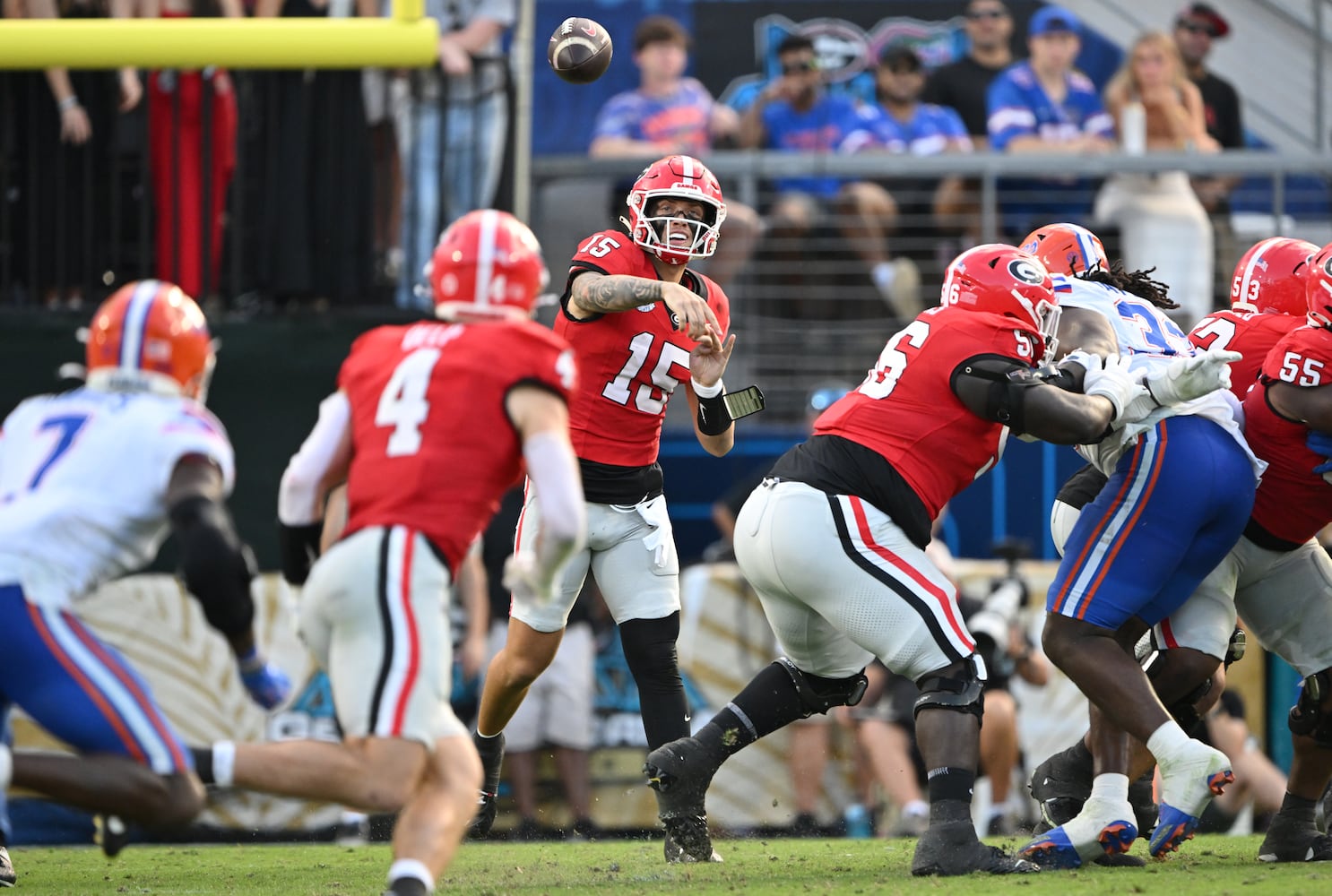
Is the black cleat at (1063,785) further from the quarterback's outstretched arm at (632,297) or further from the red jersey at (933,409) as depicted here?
the quarterback's outstretched arm at (632,297)

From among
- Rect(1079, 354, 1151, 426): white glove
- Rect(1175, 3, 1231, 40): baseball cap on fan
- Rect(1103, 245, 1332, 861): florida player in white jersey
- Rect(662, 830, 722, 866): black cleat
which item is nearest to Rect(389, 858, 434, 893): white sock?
Rect(662, 830, 722, 866): black cleat

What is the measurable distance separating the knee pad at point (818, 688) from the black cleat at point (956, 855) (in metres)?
0.75

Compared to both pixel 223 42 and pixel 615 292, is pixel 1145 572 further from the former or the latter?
pixel 223 42

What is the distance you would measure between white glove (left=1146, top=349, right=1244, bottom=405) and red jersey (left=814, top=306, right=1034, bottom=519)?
408mm

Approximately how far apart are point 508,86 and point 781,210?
202cm

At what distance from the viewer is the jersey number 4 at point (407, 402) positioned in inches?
167

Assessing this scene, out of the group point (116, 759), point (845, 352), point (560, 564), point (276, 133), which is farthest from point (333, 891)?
point (845, 352)

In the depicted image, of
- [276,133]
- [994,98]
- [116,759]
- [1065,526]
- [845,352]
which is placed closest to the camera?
[116,759]

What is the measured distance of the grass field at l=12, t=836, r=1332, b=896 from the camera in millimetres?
4898

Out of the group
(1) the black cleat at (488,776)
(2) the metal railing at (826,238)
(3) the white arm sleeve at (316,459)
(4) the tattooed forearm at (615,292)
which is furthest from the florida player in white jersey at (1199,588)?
(2) the metal railing at (826,238)

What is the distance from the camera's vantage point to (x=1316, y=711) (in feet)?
18.6

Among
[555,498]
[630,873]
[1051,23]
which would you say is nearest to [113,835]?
[555,498]

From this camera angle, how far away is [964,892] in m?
4.65

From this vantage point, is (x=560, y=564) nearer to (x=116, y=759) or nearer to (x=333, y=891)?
(x=116, y=759)
